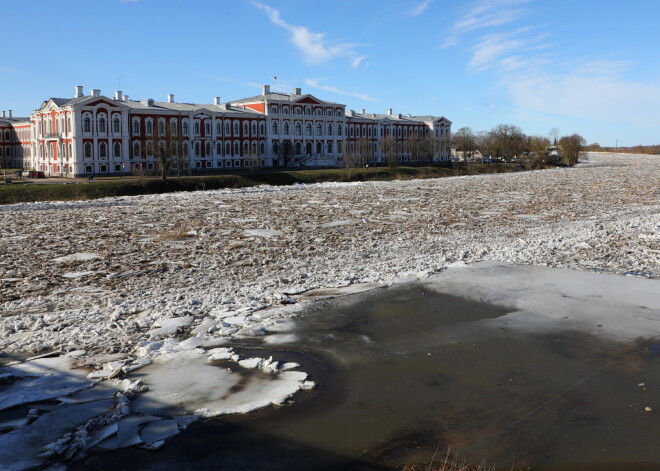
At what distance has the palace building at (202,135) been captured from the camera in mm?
67125

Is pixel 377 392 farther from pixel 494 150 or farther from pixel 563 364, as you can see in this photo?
pixel 494 150

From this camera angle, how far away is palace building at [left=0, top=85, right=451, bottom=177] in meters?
67.1

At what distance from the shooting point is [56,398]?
7160 millimetres

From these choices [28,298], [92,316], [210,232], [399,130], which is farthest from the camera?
[399,130]

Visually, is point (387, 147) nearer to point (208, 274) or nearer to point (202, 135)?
point (202, 135)

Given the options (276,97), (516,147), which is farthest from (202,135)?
(516,147)

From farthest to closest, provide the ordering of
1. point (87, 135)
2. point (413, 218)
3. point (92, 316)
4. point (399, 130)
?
1. point (399, 130)
2. point (87, 135)
3. point (413, 218)
4. point (92, 316)

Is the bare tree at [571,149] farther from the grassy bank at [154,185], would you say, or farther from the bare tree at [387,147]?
the grassy bank at [154,185]

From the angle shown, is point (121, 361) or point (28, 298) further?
point (28, 298)

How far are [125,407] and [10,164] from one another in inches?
3585

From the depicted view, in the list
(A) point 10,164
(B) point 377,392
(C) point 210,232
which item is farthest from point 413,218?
(A) point 10,164

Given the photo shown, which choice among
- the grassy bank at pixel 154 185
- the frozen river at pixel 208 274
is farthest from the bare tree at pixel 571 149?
the frozen river at pixel 208 274

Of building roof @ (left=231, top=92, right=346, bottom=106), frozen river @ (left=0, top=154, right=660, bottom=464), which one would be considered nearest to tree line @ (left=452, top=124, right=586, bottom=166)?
building roof @ (left=231, top=92, right=346, bottom=106)

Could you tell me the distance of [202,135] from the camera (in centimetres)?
7806
